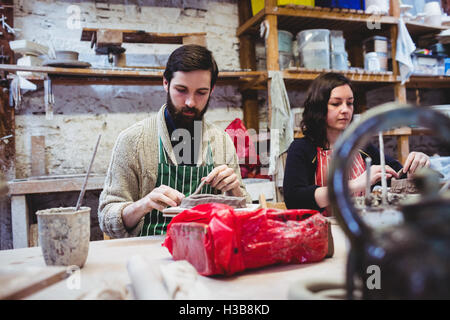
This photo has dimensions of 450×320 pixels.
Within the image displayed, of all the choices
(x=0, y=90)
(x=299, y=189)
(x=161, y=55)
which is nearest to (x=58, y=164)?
(x=0, y=90)

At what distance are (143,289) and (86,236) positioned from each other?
391mm

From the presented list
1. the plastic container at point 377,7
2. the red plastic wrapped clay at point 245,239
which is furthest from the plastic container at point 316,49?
the red plastic wrapped clay at point 245,239

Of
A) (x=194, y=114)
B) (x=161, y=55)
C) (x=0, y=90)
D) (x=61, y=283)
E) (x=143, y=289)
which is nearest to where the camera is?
(x=143, y=289)

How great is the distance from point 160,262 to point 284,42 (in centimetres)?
300

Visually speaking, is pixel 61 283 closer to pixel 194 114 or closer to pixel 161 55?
pixel 194 114

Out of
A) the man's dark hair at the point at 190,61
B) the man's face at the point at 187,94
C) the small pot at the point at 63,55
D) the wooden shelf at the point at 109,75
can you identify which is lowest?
the man's face at the point at 187,94

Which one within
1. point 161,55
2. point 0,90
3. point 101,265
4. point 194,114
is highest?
point 161,55

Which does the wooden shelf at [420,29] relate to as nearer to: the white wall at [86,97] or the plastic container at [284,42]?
the plastic container at [284,42]

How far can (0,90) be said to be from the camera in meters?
3.05

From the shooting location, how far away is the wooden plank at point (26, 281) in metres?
0.65

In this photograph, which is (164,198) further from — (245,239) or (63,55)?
(63,55)

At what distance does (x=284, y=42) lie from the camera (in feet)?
11.5

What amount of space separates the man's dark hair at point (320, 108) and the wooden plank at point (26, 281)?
1.89m

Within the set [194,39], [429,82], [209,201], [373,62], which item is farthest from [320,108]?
[429,82]
